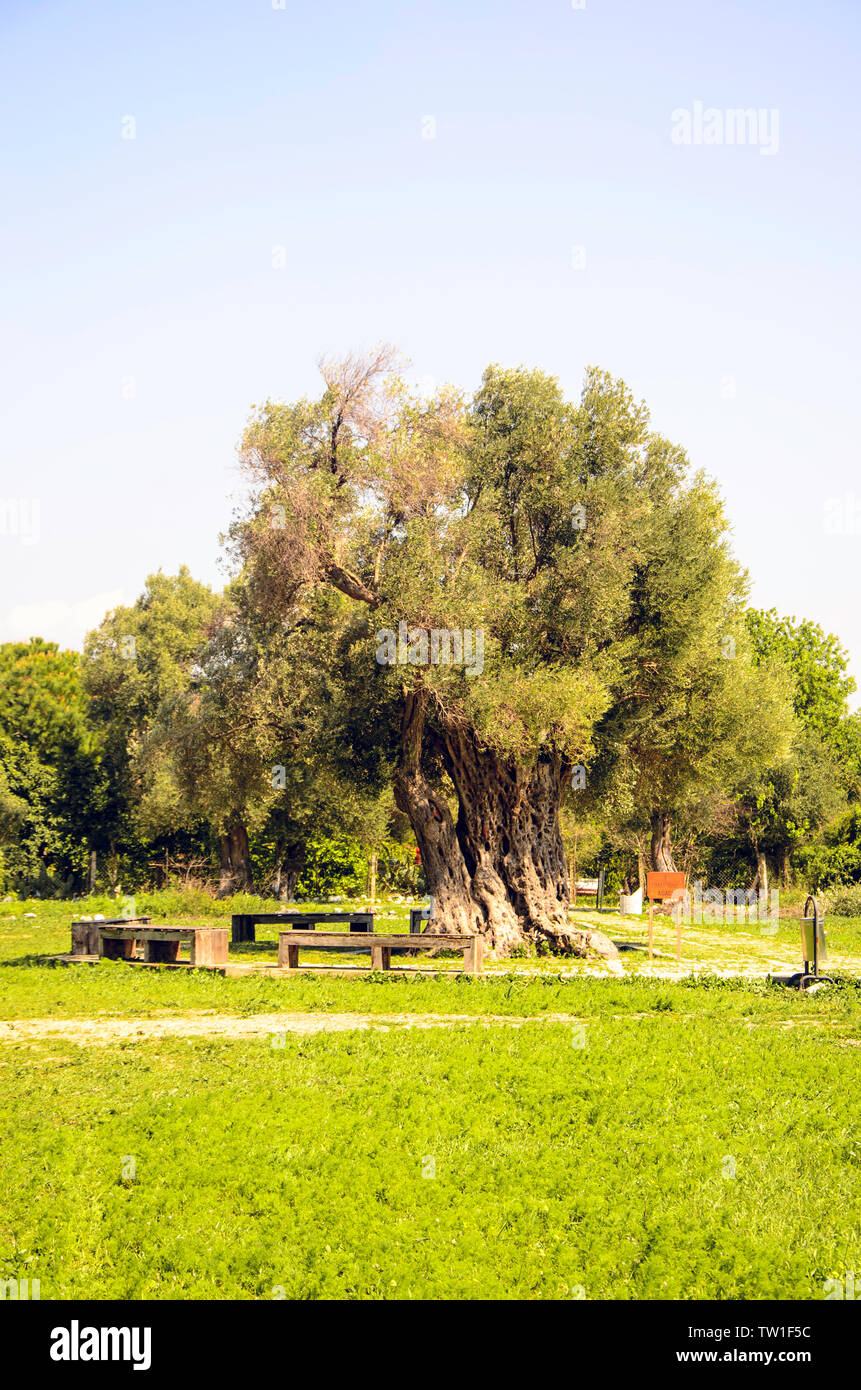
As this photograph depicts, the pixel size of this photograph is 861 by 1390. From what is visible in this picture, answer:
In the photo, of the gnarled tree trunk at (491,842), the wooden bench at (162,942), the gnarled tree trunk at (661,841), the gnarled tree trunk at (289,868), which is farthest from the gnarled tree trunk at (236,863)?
the wooden bench at (162,942)

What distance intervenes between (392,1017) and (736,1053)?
14.3ft

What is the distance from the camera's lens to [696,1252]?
6570mm

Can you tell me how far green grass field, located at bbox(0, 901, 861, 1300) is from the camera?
647 centimetres

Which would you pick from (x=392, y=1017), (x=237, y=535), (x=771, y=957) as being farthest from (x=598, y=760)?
(x=392, y=1017)

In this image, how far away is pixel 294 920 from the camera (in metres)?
21.7

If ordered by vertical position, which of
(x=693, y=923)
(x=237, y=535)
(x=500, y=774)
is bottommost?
(x=693, y=923)

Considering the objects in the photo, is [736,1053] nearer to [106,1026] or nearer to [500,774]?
[106,1026]

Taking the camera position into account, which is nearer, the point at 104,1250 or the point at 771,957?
the point at 104,1250

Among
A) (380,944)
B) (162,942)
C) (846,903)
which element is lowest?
(846,903)

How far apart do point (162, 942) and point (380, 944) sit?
156 inches

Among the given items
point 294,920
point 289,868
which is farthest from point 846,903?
point 294,920

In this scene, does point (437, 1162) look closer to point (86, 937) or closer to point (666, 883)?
point (86, 937)

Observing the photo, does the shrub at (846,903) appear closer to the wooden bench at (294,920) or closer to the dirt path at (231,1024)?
the wooden bench at (294,920)

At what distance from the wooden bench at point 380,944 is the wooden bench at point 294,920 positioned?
3.50 metres
